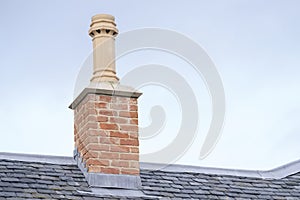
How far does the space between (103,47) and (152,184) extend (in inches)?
73.7

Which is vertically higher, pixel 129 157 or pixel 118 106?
pixel 118 106

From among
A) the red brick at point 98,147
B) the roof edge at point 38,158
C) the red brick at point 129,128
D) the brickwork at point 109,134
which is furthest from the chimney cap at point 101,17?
→ the roof edge at point 38,158

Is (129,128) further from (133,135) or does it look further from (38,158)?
(38,158)

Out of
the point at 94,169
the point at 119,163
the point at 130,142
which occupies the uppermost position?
the point at 130,142

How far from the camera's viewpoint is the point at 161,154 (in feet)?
34.3

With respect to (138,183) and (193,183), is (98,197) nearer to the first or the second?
(138,183)

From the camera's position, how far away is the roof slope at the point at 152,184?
9016 mm

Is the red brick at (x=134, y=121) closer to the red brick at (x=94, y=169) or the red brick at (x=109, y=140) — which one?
the red brick at (x=109, y=140)

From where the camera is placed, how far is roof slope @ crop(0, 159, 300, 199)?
9.02 meters

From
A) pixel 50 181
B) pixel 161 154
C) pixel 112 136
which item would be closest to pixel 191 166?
pixel 161 154

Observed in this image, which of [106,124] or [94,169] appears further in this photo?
[106,124]

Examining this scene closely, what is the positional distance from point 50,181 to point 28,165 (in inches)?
20.0

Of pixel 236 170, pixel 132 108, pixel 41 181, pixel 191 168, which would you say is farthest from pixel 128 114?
pixel 236 170

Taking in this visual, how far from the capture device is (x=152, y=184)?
995 centimetres
